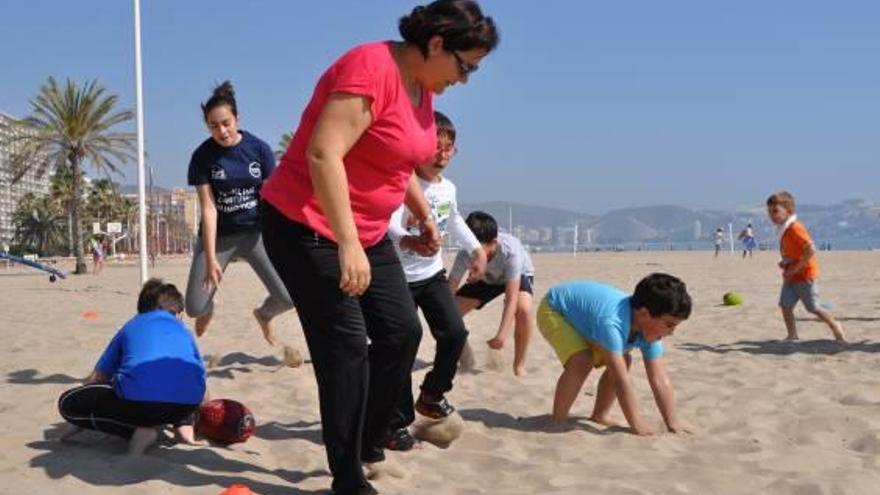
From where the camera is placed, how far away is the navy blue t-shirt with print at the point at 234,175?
5438 mm

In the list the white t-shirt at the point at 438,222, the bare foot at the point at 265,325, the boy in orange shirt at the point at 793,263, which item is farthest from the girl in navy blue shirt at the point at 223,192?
the boy in orange shirt at the point at 793,263

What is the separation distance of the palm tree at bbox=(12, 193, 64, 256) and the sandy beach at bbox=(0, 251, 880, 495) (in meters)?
96.5

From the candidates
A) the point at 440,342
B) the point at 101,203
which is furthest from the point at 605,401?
the point at 101,203

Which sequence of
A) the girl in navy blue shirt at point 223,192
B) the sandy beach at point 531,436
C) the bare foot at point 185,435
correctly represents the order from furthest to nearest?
1. the girl in navy blue shirt at point 223,192
2. the bare foot at point 185,435
3. the sandy beach at point 531,436

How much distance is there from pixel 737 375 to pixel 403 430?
288cm

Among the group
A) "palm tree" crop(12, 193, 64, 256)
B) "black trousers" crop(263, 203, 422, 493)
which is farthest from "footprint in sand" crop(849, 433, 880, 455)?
"palm tree" crop(12, 193, 64, 256)

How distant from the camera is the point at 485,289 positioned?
610cm

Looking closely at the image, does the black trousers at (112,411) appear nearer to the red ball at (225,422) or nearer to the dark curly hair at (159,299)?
the red ball at (225,422)

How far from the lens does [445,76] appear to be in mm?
2998

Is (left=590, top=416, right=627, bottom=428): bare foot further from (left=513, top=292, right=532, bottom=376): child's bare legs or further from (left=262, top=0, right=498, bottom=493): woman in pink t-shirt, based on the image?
(left=262, top=0, right=498, bottom=493): woman in pink t-shirt

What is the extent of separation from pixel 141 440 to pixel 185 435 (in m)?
0.23

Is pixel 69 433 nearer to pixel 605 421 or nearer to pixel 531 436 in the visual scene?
pixel 531 436

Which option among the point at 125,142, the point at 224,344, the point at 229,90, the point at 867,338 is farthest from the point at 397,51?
the point at 125,142

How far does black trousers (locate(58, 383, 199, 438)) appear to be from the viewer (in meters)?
3.82
